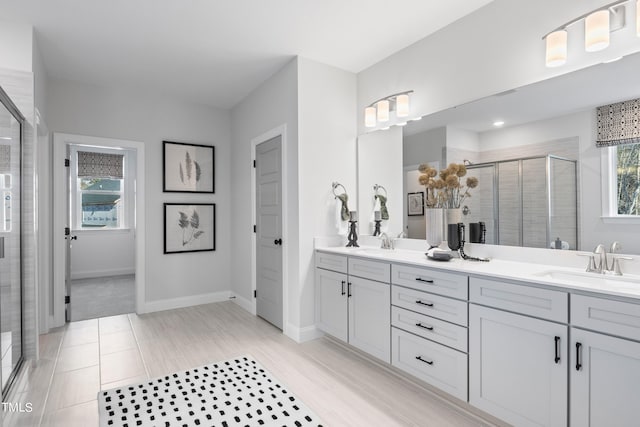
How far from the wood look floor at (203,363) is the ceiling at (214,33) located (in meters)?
2.71

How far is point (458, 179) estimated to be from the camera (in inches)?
102

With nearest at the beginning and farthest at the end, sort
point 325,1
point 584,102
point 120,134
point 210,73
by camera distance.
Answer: point 584,102, point 325,1, point 210,73, point 120,134

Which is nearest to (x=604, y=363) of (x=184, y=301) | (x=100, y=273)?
(x=184, y=301)

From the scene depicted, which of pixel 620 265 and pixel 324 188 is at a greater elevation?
pixel 324 188

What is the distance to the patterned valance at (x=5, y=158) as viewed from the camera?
224 centimetres

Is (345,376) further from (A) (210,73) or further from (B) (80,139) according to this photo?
(B) (80,139)

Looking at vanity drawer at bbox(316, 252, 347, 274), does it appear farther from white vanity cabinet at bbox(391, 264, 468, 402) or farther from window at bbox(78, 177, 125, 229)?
window at bbox(78, 177, 125, 229)

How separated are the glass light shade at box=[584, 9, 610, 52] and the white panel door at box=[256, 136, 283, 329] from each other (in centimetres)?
254

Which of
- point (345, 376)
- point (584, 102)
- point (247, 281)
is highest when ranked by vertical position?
point (584, 102)

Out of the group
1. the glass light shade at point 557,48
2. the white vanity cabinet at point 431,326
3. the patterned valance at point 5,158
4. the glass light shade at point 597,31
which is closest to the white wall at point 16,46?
the patterned valance at point 5,158

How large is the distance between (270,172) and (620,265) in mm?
2996

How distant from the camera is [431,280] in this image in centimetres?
222

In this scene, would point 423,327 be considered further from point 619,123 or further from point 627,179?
point 619,123

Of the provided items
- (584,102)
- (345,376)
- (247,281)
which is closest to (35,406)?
(345,376)
